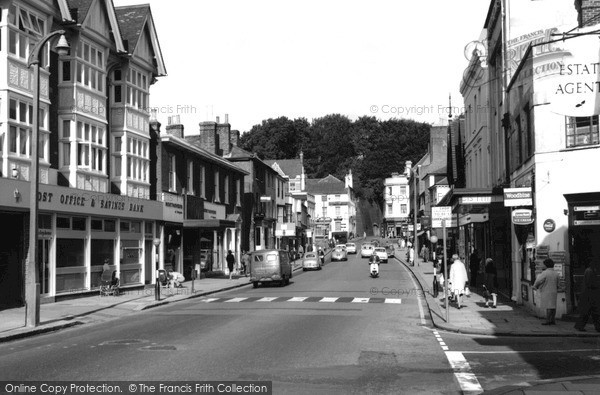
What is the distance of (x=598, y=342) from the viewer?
1490 cm

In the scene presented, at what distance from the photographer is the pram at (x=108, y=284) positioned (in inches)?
1080

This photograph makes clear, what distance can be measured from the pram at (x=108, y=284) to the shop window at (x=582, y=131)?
735 inches

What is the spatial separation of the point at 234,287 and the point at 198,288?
252cm

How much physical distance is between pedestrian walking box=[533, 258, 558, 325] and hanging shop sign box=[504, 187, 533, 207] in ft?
7.18

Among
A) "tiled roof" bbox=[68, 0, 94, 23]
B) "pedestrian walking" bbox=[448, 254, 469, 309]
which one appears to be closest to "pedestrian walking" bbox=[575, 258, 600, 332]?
A: "pedestrian walking" bbox=[448, 254, 469, 309]

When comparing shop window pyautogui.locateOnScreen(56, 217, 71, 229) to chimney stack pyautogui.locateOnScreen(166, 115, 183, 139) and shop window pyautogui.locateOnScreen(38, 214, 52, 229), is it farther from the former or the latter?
chimney stack pyautogui.locateOnScreen(166, 115, 183, 139)

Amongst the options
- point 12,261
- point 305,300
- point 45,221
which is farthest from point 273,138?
point 12,261

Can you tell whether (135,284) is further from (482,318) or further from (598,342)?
(598,342)

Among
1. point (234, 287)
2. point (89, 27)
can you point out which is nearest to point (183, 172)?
point (234, 287)

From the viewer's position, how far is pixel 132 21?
3225 cm

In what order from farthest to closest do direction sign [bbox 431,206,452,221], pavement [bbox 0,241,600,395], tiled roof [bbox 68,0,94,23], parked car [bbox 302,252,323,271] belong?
parked car [bbox 302,252,323,271]
tiled roof [bbox 68,0,94,23]
direction sign [bbox 431,206,452,221]
pavement [bbox 0,241,600,395]

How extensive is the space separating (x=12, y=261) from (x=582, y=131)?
18.8 m

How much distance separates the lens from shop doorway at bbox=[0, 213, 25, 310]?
2232 centimetres

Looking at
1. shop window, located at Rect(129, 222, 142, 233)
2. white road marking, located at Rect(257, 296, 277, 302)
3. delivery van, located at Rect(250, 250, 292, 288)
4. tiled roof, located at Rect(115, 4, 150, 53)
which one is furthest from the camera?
delivery van, located at Rect(250, 250, 292, 288)
